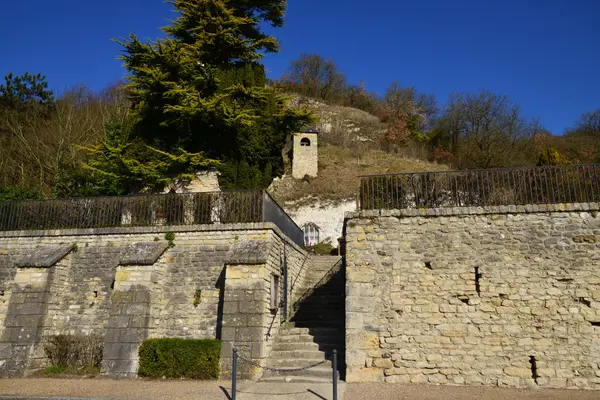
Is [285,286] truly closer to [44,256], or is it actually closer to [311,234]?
[44,256]

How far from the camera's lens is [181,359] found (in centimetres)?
923

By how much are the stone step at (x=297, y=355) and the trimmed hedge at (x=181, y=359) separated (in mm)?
1322

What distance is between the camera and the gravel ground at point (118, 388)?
25.6 feet

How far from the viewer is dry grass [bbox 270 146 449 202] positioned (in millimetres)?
25828

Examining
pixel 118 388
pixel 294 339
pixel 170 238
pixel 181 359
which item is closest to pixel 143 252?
pixel 170 238

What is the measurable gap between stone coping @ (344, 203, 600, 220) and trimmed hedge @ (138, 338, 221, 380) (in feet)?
13.7

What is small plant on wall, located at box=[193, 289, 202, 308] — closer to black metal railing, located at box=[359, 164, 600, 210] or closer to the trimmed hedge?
the trimmed hedge

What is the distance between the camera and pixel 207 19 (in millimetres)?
15812

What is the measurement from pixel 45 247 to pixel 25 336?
2376 mm

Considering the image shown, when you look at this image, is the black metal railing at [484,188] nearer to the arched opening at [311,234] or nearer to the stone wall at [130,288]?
the stone wall at [130,288]

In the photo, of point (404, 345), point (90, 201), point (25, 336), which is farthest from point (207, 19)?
point (404, 345)

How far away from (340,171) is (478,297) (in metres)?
20.2

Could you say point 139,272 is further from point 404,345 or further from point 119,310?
point 404,345

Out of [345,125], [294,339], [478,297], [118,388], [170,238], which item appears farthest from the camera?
[345,125]
